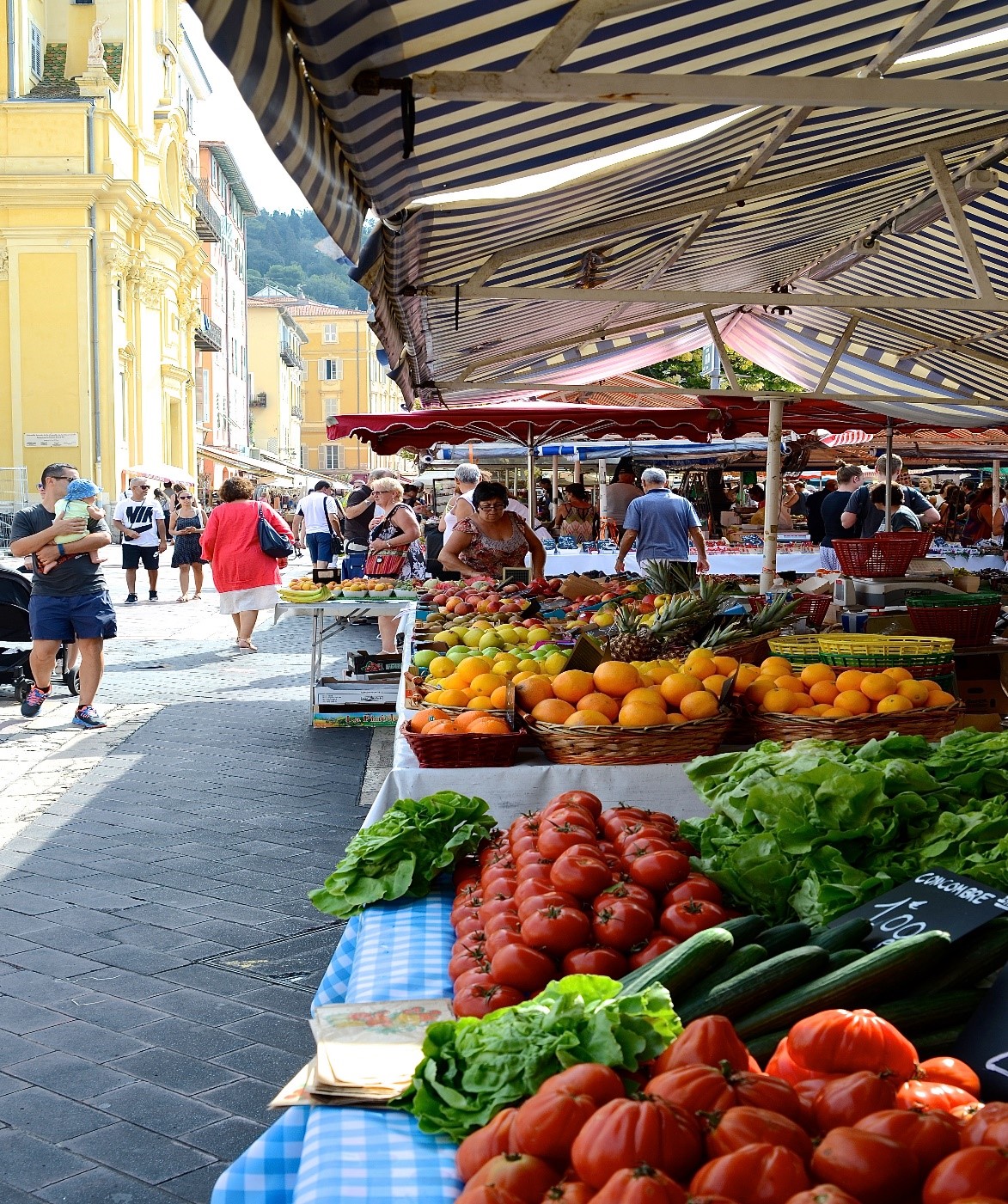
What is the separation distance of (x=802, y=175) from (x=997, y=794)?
137 inches

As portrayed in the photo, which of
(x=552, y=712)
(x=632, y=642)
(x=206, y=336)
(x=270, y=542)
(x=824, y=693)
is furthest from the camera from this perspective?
(x=206, y=336)

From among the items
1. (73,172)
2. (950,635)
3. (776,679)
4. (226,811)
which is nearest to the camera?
(776,679)

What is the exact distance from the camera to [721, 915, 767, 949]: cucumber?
7.59 feet

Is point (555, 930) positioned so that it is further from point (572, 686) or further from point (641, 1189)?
point (572, 686)

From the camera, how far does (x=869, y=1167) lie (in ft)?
4.79

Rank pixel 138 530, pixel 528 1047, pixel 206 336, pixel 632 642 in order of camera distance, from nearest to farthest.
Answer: pixel 528 1047 < pixel 632 642 < pixel 138 530 < pixel 206 336

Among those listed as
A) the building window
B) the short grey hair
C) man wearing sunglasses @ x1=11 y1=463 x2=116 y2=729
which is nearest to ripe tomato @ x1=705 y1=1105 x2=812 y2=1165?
man wearing sunglasses @ x1=11 y1=463 x2=116 y2=729

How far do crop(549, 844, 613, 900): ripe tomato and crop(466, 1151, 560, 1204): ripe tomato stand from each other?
3.34 feet

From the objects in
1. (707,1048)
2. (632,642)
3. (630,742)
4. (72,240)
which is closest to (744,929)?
(707,1048)

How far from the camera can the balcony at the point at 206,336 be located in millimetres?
49125

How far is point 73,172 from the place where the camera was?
32.4 metres

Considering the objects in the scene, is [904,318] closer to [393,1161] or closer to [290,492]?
[393,1161]

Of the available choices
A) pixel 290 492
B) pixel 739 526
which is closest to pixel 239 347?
pixel 290 492

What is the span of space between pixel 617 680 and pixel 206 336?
4874cm
